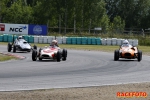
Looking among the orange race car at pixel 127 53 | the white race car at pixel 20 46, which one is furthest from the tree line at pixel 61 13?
the orange race car at pixel 127 53

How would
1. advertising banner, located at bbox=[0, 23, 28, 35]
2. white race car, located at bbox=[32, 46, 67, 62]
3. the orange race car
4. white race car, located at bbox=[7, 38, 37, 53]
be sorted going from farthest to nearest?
1. advertising banner, located at bbox=[0, 23, 28, 35]
2. white race car, located at bbox=[7, 38, 37, 53]
3. the orange race car
4. white race car, located at bbox=[32, 46, 67, 62]

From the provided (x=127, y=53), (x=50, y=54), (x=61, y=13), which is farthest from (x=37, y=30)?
(x=50, y=54)

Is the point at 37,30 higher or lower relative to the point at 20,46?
higher

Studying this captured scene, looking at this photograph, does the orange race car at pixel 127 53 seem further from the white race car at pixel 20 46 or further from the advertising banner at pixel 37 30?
the advertising banner at pixel 37 30

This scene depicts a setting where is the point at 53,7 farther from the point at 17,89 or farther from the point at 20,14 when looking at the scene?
the point at 17,89

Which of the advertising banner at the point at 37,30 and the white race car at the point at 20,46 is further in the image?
the advertising banner at the point at 37,30

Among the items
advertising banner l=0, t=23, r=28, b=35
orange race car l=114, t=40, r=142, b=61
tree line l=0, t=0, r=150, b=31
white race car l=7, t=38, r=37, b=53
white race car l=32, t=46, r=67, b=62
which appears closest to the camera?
white race car l=32, t=46, r=67, b=62

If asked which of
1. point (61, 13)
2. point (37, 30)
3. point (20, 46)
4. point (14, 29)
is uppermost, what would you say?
point (61, 13)

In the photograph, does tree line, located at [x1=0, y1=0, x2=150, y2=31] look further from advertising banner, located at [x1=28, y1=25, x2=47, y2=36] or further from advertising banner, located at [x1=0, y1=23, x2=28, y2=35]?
advertising banner, located at [x1=0, y1=23, x2=28, y2=35]

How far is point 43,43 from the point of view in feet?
160

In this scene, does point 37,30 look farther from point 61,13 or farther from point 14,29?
point 61,13

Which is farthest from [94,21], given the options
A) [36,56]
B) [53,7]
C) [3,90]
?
[3,90]

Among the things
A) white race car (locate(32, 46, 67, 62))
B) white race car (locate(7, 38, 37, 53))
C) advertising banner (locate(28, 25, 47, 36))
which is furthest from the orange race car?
advertising banner (locate(28, 25, 47, 36))

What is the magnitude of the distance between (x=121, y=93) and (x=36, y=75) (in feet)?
16.4
